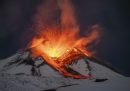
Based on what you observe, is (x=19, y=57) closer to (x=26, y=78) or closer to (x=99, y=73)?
(x=99, y=73)

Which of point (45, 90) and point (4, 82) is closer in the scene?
point (4, 82)

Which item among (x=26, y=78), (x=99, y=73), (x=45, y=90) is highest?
(x=99, y=73)

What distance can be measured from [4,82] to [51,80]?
13303 mm

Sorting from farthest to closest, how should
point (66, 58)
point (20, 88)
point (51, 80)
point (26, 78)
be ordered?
point (66, 58) < point (51, 80) < point (26, 78) < point (20, 88)

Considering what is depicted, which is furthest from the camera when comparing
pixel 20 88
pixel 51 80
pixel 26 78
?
pixel 51 80

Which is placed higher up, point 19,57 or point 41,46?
point 41,46

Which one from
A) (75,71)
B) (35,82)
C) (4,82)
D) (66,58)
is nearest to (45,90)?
(35,82)

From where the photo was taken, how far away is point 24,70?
135 meters

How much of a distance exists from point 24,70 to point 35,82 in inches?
3489

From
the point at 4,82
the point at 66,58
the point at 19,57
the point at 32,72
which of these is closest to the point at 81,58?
the point at 66,58

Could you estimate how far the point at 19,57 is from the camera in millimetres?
165000

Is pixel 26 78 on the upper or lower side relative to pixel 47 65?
lower

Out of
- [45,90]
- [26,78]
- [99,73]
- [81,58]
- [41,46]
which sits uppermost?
[41,46]

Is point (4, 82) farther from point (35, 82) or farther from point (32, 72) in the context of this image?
point (32, 72)
